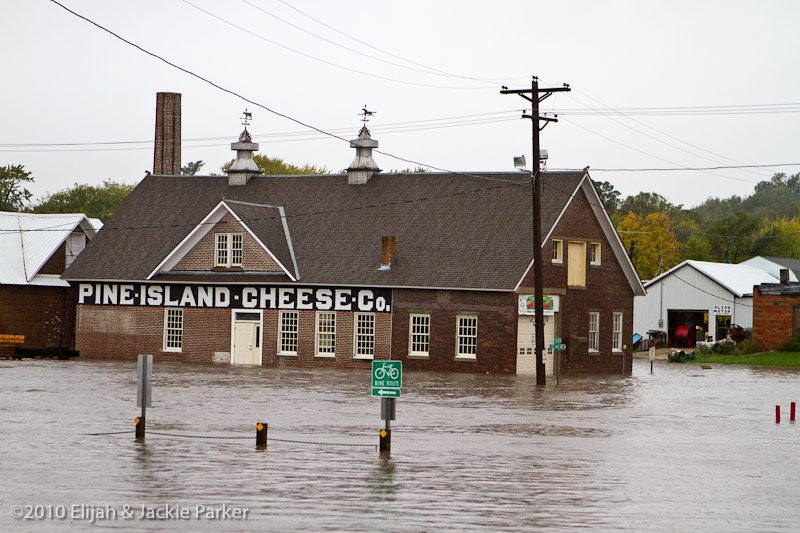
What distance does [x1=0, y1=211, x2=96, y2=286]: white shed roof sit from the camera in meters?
52.0

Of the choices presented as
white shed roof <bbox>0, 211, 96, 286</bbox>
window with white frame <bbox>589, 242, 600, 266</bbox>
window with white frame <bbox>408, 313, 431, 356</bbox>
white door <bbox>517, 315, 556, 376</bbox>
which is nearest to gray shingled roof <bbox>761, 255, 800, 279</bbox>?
window with white frame <bbox>589, 242, 600, 266</bbox>

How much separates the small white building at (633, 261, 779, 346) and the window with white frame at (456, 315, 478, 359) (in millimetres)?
30098

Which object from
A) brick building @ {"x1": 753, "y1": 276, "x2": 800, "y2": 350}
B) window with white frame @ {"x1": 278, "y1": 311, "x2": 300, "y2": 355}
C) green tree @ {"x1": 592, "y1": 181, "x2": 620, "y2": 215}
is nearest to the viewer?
window with white frame @ {"x1": 278, "y1": 311, "x2": 300, "y2": 355}

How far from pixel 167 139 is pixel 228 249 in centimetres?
1193

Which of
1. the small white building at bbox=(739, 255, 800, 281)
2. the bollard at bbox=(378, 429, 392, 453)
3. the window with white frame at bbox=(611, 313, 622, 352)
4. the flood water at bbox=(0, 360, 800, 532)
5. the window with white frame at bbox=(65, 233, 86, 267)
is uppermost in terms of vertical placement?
the small white building at bbox=(739, 255, 800, 281)

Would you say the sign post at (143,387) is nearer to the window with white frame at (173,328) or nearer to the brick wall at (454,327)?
the brick wall at (454,327)

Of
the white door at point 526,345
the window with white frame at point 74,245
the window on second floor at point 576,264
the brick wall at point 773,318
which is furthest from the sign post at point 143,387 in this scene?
the brick wall at point 773,318

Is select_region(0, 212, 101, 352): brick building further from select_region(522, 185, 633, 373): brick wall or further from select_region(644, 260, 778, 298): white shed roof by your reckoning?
select_region(644, 260, 778, 298): white shed roof

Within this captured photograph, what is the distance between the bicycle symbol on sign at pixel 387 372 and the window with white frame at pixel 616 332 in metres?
32.1

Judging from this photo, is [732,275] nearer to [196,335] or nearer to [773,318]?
[773,318]

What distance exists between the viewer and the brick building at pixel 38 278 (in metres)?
51.5

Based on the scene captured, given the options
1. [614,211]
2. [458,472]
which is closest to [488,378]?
[458,472]

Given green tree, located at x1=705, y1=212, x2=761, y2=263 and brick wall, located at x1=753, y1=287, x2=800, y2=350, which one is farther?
green tree, located at x1=705, y1=212, x2=761, y2=263

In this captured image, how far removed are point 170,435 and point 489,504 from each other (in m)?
8.15
